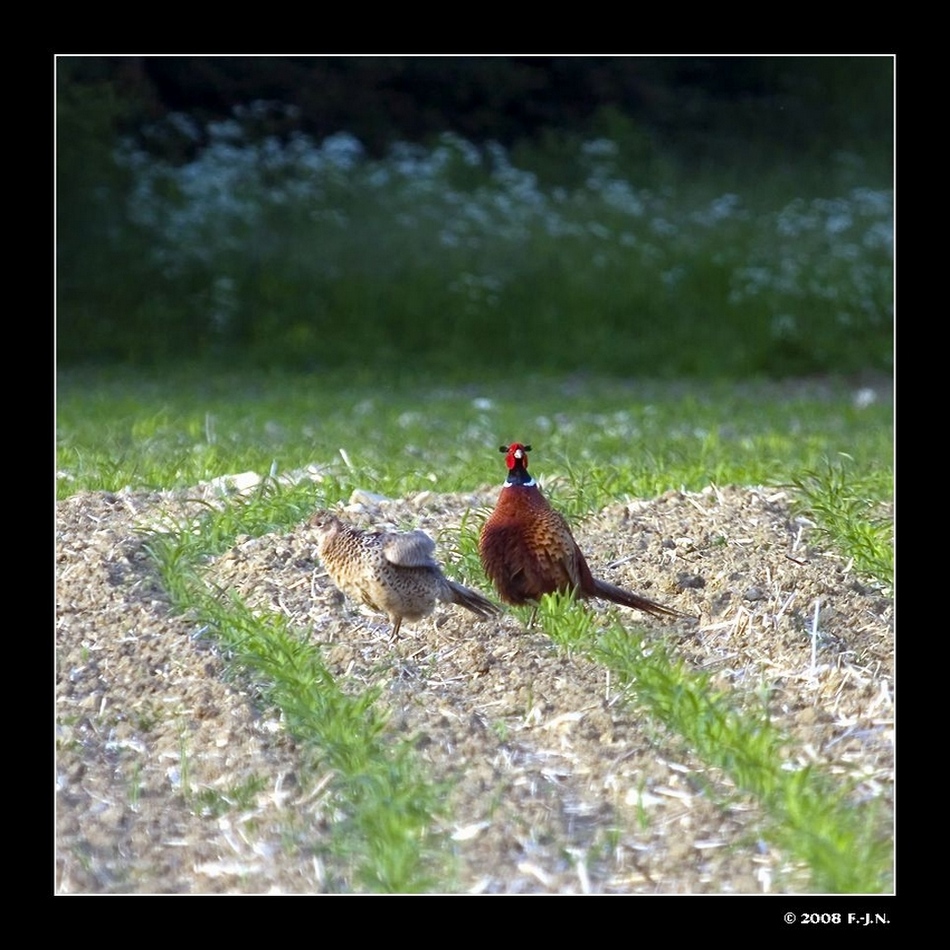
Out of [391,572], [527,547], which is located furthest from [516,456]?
[391,572]

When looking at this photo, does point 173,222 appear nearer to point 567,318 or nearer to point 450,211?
point 450,211

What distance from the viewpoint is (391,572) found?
475 centimetres

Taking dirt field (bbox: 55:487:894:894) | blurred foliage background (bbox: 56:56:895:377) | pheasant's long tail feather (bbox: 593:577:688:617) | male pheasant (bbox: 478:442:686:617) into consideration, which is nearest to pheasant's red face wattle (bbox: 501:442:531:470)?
male pheasant (bbox: 478:442:686:617)

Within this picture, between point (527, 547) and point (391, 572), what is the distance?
44 centimetres

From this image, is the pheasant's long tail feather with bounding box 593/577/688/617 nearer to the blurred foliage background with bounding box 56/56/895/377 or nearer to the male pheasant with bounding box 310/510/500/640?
the male pheasant with bounding box 310/510/500/640

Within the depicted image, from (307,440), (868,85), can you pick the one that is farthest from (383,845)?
(868,85)

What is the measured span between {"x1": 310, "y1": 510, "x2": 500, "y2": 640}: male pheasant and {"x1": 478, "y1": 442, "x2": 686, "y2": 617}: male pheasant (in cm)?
13

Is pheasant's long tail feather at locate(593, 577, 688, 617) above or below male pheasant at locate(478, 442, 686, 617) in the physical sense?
below

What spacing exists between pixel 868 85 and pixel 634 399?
809 cm

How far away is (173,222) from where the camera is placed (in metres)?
16.3

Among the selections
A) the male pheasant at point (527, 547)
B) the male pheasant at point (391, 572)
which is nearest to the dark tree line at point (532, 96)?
the male pheasant at point (391, 572)

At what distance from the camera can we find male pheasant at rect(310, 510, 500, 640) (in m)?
4.76

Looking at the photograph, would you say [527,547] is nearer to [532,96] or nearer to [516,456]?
[516,456]

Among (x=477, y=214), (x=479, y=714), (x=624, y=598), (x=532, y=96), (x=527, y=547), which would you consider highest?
(x=532, y=96)
